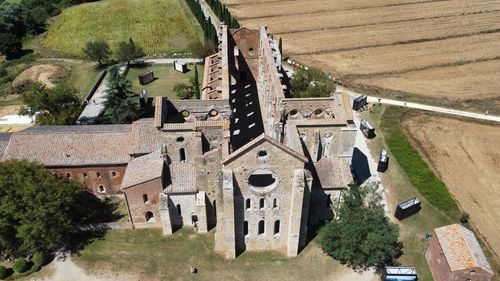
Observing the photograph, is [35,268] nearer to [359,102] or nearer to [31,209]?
[31,209]

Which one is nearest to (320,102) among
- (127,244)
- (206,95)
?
(206,95)

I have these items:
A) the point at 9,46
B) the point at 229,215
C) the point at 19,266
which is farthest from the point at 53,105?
the point at 9,46

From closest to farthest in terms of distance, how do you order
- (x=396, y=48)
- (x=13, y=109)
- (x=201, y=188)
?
(x=201, y=188)
(x=13, y=109)
(x=396, y=48)

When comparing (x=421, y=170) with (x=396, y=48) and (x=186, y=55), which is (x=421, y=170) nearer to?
(x=396, y=48)

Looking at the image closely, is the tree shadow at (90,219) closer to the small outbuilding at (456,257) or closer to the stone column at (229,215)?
the stone column at (229,215)

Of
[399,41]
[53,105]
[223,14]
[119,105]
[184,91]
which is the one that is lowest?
[399,41]

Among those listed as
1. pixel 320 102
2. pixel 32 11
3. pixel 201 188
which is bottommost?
pixel 32 11

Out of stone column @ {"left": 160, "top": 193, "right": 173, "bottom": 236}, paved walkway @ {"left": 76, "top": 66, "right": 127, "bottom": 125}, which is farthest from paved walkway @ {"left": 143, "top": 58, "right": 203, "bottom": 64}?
stone column @ {"left": 160, "top": 193, "right": 173, "bottom": 236}

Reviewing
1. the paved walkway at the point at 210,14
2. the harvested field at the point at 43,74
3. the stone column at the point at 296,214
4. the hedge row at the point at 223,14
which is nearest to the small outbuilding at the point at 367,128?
the stone column at the point at 296,214
